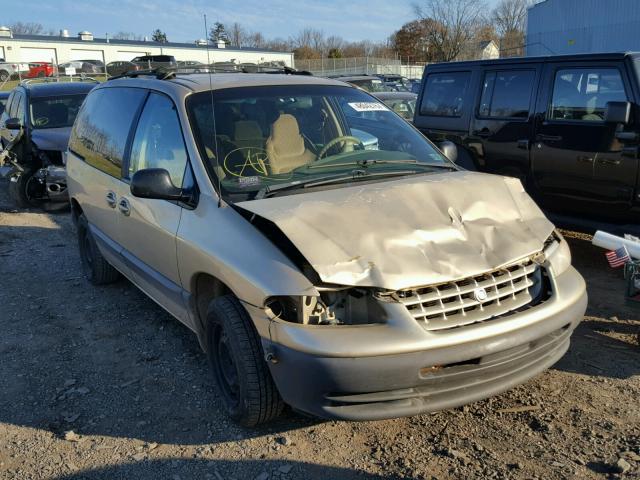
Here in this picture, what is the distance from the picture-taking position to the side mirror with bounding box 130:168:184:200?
349 centimetres

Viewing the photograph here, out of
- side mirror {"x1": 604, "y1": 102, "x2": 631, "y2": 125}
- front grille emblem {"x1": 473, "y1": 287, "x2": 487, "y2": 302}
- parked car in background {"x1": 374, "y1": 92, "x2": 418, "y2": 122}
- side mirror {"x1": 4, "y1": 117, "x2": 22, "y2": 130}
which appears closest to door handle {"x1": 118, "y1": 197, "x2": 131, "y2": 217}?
front grille emblem {"x1": 473, "y1": 287, "x2": 487, "y2": 302}

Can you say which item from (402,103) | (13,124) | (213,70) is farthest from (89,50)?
(213,70)

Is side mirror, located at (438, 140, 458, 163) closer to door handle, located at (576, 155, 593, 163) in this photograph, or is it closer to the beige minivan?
the beige minivan

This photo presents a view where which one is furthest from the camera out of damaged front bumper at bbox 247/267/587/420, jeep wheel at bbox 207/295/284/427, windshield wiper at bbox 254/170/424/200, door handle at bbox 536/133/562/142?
door handle at bbox 536/133/562/142

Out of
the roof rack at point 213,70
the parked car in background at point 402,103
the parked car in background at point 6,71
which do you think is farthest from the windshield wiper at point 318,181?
the parked car in background at point 6,71

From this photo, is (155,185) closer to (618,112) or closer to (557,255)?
(557,255)

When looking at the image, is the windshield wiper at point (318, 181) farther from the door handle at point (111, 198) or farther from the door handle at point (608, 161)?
the door handle at point (608, 161)

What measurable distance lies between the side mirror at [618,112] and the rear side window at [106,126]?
12.8 ft

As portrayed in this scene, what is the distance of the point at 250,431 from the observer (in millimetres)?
3291

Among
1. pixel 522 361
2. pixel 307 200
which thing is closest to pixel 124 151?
pixel 307 200

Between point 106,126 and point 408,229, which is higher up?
point 106,126

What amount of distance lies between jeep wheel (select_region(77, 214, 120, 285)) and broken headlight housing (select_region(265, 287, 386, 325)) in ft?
10.4

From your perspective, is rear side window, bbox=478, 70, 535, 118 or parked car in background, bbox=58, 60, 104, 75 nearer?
rear side window, bbox=478, 70, 535, 118

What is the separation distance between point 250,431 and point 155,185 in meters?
1.49
